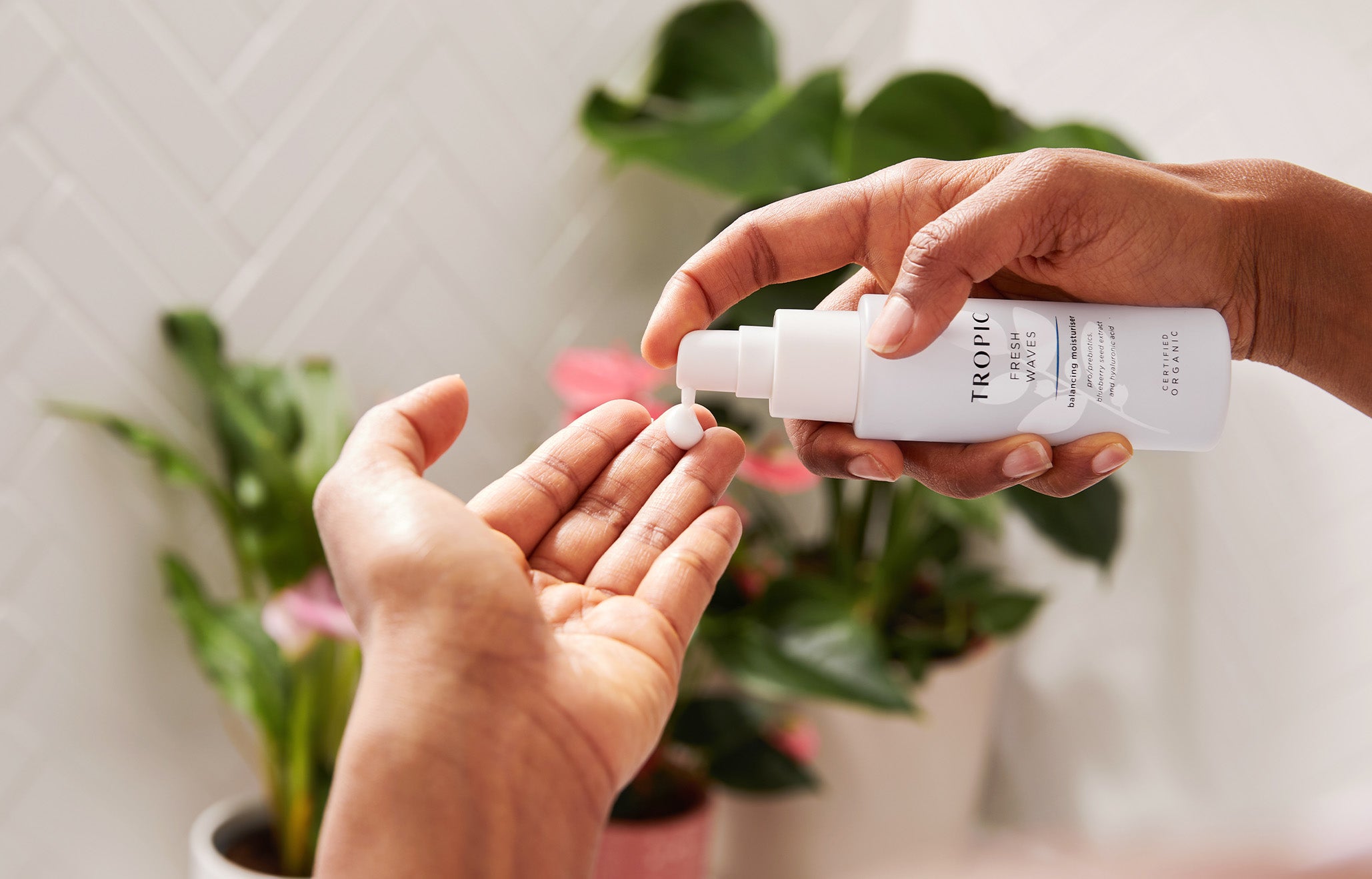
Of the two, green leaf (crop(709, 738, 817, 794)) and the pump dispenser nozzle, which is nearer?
the pump dispenser nozzle

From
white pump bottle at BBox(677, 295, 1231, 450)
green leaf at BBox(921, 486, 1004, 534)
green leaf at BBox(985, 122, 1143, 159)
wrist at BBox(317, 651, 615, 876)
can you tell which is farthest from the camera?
green leaf at BBox(921, 486, 1004, 534)

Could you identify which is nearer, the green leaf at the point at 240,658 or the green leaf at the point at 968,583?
the green leaf at the point at 240,658

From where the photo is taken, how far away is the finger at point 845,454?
1.85ft

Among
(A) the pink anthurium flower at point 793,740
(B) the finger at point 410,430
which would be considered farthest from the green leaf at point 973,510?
(B) the finger at point 410,430

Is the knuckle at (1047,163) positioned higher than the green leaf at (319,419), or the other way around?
the knuckle at (1047,163)

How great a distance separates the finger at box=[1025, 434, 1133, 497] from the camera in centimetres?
53

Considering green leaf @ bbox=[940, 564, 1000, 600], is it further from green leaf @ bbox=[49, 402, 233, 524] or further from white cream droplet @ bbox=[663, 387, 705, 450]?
green leaf @ bbox=[49, 402, 233, 524]

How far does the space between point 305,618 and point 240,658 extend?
9 centimetres

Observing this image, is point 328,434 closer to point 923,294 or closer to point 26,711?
point 26,711

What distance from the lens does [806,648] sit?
0.97 meters

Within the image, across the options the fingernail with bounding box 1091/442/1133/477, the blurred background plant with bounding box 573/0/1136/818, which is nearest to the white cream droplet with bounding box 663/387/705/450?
the fingernail with bounding box 1091/442/1133/477

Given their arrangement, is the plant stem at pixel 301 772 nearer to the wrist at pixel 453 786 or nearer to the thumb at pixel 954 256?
the wrist at pixel 453 786

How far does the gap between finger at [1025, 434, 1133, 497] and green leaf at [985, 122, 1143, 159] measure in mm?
456

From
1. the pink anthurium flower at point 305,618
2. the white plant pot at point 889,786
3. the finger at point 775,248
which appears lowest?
the white plant pot at point 889,786
